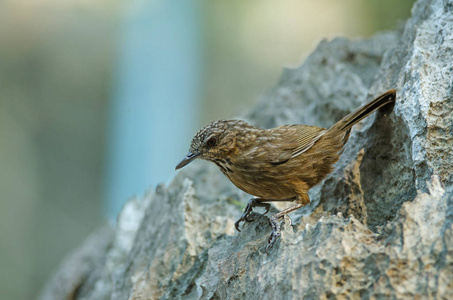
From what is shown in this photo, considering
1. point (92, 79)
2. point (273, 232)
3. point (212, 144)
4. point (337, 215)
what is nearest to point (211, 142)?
point (212, 144)

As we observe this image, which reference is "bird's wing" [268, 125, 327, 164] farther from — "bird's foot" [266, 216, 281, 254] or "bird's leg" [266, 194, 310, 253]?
"bird's foot" [266, 216, 281, 254]

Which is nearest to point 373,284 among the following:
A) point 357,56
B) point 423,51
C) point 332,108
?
point 423,51

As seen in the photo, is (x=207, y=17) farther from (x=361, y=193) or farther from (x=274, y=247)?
(x=274, y=247)

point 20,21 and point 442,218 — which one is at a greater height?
point 20,21

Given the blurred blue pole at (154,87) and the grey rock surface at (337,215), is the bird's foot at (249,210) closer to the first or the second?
the grey rock surface at (337,215)

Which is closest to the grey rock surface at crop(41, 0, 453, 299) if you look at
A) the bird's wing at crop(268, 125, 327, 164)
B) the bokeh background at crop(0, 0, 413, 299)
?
the bird's wing at crop(268, 125, 327, 164)
